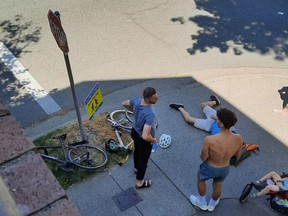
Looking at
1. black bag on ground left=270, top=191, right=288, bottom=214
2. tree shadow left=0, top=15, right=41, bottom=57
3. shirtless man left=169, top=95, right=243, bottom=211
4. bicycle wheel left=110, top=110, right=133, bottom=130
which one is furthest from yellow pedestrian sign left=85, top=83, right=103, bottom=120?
tree shadow left=0, top=15, right=41, bottom=57

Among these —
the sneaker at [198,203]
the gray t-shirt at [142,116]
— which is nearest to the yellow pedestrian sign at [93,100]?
the gray t-shirt at [142,116]

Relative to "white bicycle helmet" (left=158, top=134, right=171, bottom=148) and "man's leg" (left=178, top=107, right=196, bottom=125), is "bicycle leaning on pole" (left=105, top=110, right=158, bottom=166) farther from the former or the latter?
"man's leg" (left=178, top=107, right=196, bottom=125)

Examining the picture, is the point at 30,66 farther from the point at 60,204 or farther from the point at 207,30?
the point at 60,204

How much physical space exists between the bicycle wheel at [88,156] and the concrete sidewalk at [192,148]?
23 centimetres

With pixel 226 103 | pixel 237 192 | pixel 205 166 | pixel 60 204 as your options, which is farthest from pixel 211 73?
pixel 60 204

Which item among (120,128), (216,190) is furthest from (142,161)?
(120,128)

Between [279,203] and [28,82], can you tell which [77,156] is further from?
[279,203]

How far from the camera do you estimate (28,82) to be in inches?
330

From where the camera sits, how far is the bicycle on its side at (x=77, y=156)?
19.2 ft

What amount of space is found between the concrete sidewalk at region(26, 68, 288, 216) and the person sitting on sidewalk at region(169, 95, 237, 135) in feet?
0.40

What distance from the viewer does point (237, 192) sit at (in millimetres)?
5805

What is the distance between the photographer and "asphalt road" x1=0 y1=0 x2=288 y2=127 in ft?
27.5

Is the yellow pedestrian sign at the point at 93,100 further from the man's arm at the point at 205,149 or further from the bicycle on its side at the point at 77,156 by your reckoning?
the man's arm at the point at 205,149

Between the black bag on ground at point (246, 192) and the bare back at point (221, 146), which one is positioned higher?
the bare back at point (221, 146)
